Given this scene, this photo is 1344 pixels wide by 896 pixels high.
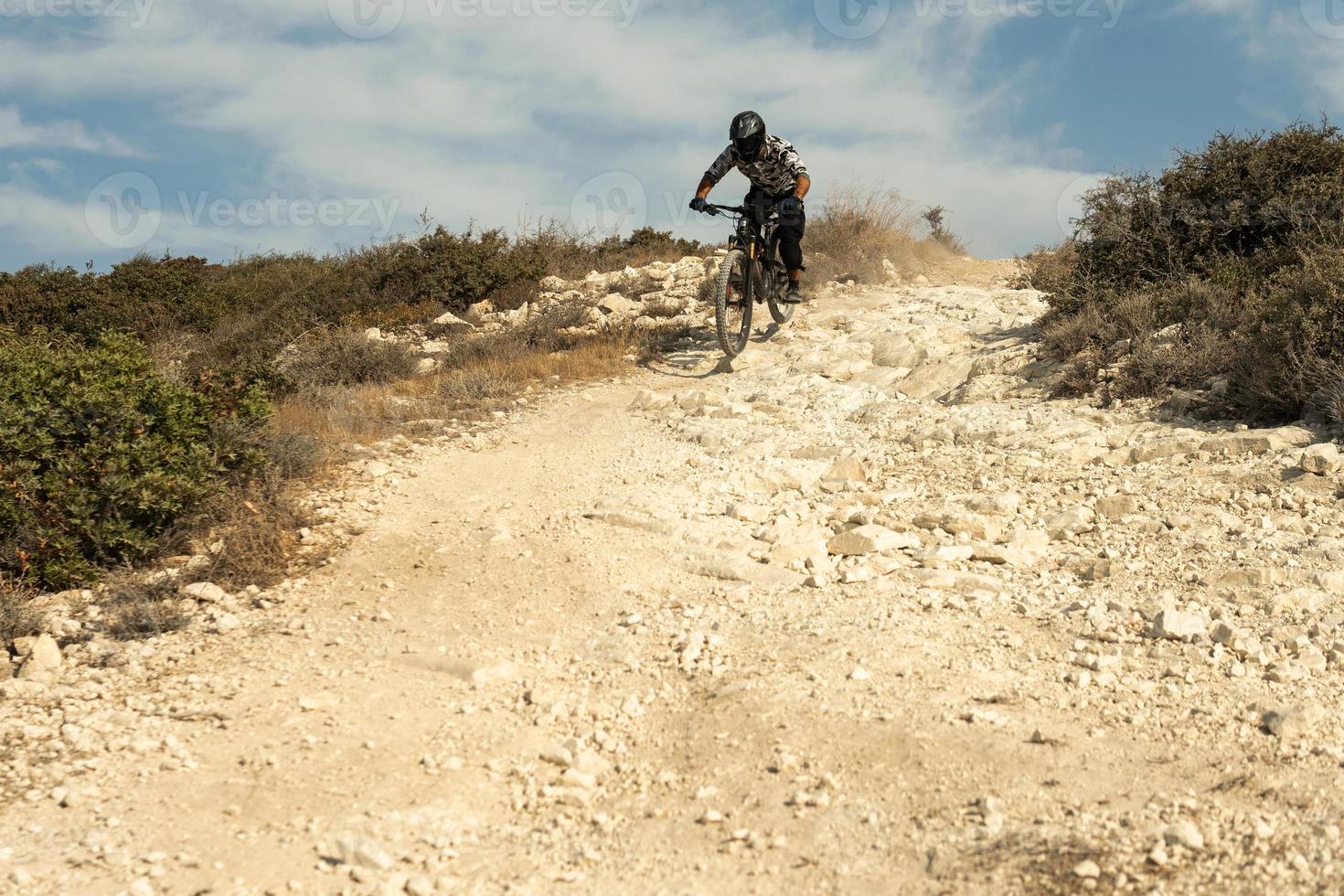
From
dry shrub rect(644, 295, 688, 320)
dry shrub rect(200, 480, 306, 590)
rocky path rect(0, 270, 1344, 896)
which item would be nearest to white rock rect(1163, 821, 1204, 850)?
rocky path rect(0, 270, 1344, 896)

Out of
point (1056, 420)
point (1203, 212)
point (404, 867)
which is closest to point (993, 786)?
point (404, 867)

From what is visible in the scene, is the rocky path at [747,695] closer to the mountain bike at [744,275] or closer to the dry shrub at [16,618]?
the dry shrub at [16,618]

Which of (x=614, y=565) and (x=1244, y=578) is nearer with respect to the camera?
(x=1244, y=578)

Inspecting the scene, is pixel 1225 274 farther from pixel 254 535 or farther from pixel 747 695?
pixel 254 535

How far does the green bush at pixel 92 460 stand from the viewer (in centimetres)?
453

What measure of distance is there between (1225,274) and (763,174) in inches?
158

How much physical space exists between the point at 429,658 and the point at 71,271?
14.0m

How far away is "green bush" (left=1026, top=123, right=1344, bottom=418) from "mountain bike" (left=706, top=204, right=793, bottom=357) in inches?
102

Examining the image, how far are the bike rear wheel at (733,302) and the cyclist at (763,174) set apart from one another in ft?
1.57

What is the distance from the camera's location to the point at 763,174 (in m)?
8.91

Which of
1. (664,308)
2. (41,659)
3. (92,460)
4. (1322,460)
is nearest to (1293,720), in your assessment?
(1322,460)

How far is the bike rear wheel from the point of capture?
29.1 feet

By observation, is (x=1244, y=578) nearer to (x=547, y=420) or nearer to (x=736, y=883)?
(x=736, y=883)

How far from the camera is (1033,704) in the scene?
3293mm
